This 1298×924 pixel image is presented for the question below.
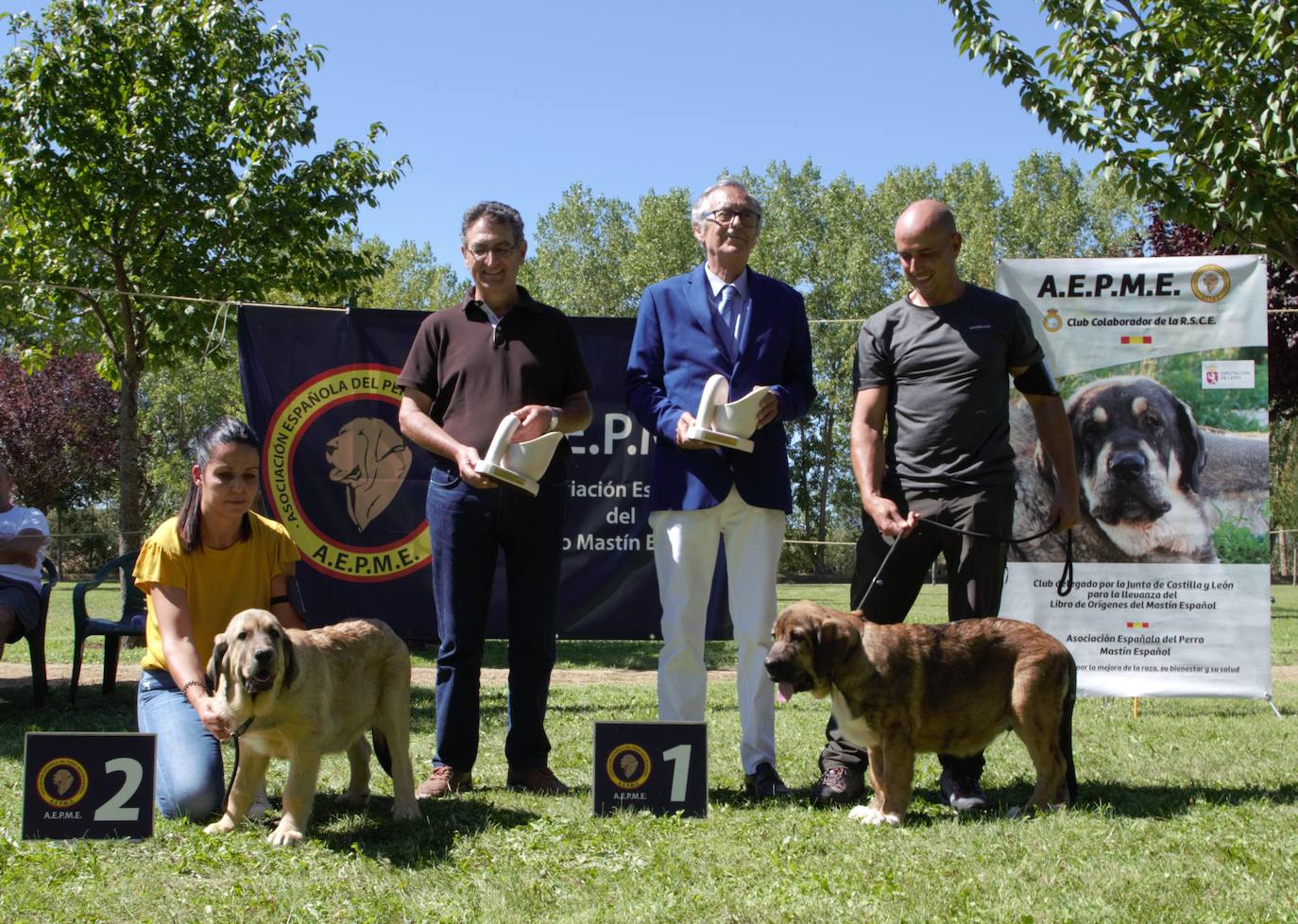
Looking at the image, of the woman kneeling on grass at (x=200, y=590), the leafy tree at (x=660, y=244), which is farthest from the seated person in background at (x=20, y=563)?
the leafy tree at (x=660, y=244)

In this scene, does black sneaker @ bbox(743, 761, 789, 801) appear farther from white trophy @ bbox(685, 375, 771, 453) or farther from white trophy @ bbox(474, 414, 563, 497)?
white trophy @ bbox(474, 414, 563, 497)

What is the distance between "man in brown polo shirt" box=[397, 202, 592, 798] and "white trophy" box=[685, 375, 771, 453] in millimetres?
691

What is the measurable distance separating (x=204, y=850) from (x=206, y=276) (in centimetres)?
867

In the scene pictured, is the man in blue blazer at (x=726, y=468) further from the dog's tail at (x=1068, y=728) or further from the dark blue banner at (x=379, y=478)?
the dark blue banner at (x=379, y=478)

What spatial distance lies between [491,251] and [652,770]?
2342 millimetres

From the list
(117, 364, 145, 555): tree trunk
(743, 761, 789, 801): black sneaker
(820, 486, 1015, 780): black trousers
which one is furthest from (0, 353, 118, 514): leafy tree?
(820, 486, 1015, 780): black trousers

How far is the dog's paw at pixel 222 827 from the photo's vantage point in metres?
4.29

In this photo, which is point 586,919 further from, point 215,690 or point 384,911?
point 215,690

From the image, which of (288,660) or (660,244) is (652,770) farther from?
(660,244)

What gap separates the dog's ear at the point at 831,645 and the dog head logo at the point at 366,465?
5.50 m

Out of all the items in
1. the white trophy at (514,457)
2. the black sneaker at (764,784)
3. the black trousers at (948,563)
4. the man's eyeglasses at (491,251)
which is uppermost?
the man's eyeglasses at (491,251)

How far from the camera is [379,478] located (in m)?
9.20

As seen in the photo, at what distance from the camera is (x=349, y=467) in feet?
30.0

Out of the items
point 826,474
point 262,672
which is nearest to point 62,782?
point 262,672
